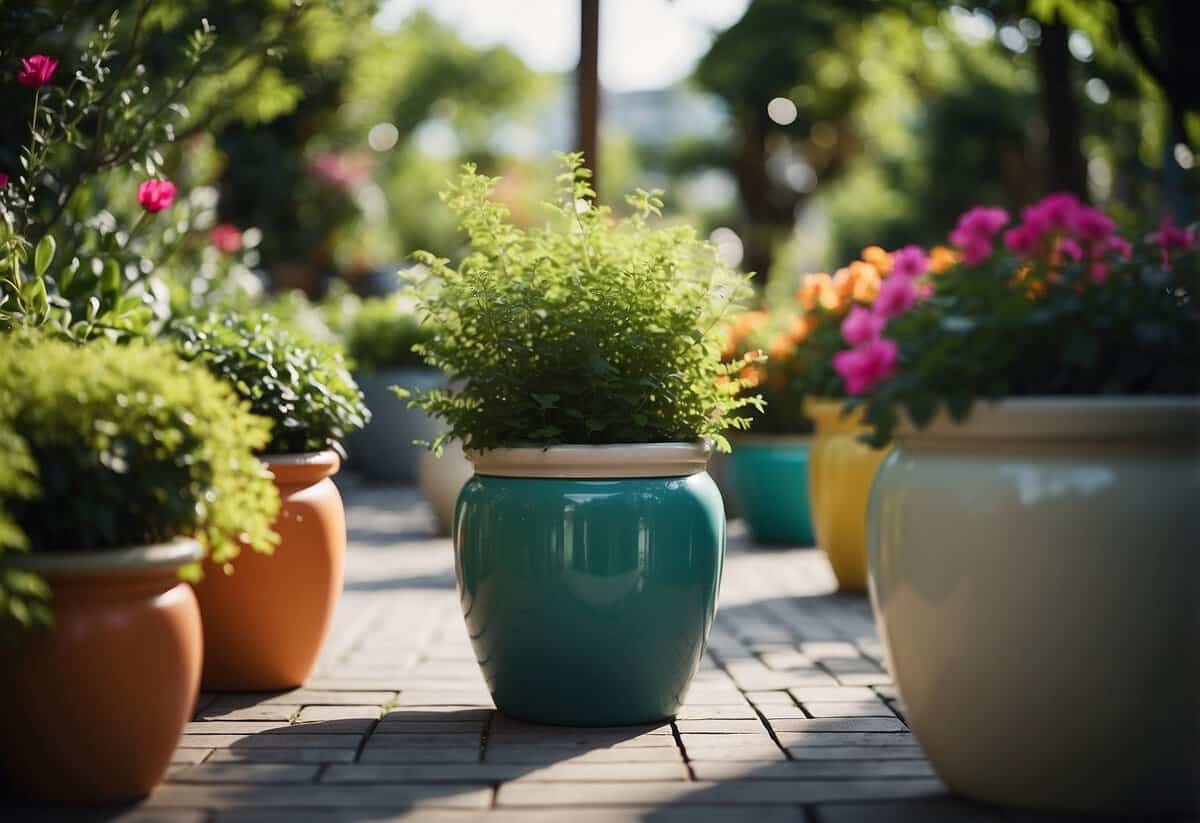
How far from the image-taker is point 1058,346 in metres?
2.67

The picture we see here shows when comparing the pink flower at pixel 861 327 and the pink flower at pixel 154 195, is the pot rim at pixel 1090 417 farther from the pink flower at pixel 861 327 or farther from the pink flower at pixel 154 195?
the pink flower at pixel 154 195

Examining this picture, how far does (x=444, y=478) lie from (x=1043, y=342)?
5714 millimetres

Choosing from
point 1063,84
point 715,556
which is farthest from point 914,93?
point 715,556

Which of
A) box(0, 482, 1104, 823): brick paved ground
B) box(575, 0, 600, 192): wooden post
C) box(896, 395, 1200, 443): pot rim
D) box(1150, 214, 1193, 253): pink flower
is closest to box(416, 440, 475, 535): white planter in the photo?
box(575, 0, 600, 192): wooden post

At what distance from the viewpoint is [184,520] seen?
9.23ft

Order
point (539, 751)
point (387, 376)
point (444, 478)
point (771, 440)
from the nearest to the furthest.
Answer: point (539, 751) < point (771, 440) < point (444, 478) < point (387, 376)

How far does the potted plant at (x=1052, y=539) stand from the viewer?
248 cm

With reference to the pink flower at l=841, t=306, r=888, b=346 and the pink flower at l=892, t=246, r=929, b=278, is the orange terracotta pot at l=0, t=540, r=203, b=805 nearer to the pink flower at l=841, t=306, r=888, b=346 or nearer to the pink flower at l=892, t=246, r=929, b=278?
the pink flower at l=841, t=306, r=888, b=346

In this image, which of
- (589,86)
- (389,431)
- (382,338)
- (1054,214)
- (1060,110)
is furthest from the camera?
(389,431)

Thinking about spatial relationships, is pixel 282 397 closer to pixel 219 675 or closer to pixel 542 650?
pixel 219 675

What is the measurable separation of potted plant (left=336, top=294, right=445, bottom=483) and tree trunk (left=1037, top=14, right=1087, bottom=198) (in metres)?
5.33

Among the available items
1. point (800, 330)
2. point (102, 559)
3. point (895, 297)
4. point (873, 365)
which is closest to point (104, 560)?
point (102, 559)

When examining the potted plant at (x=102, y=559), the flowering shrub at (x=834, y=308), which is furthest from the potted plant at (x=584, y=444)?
the flowering shrub at (x=834, y=308)

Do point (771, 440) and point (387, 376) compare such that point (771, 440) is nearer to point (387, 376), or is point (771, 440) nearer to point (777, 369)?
point (777, 369)
